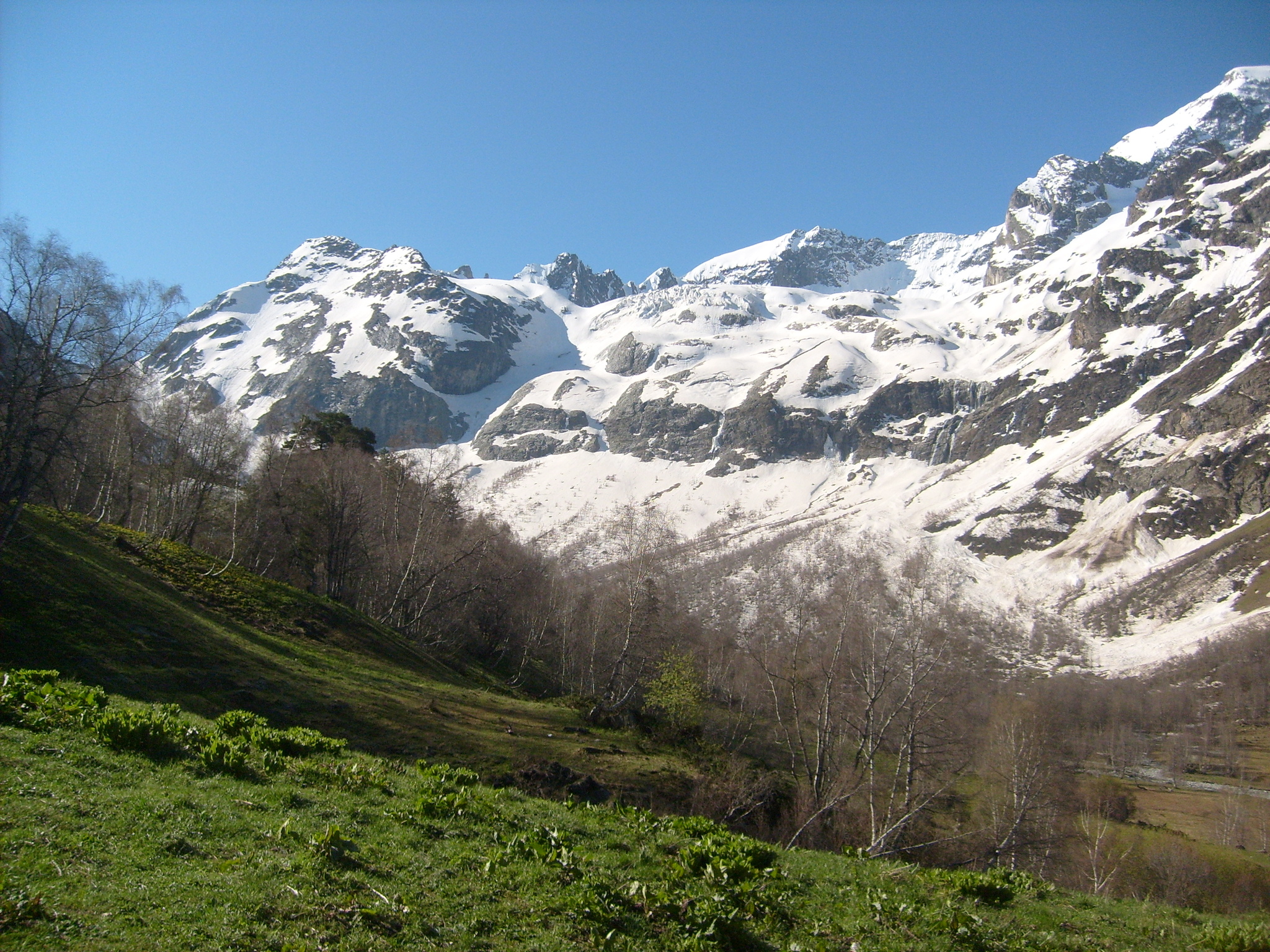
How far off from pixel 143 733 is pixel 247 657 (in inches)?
486

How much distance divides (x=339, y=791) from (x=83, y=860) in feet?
14.5

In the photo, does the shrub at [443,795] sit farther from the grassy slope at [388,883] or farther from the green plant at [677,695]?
the green plant at [677,695]

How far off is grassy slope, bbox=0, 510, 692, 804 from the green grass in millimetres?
6097

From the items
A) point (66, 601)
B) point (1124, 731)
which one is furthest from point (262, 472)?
point (1124, 731)

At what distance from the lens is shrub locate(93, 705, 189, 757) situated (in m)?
10.5

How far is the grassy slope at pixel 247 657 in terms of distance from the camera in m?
17.5

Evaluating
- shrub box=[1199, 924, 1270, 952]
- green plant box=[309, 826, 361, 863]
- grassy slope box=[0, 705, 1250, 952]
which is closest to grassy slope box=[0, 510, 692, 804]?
grassy slope box=[0, 705, 1250, 952]

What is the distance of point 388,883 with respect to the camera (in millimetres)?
8297

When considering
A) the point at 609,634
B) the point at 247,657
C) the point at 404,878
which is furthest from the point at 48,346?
the point at 609,634

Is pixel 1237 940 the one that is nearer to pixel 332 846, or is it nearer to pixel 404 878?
pixel 404 878

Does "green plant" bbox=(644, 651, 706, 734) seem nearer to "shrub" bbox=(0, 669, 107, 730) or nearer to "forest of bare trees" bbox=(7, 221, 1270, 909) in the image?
"forest of bare trees" bbox=(7, 221, 1270, 909)

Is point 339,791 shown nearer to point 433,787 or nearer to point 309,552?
point 433,787

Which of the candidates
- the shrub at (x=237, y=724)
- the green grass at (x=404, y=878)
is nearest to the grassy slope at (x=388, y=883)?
the green grass at (x=404, y=878)

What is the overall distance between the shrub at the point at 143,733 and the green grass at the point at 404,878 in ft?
0.53
